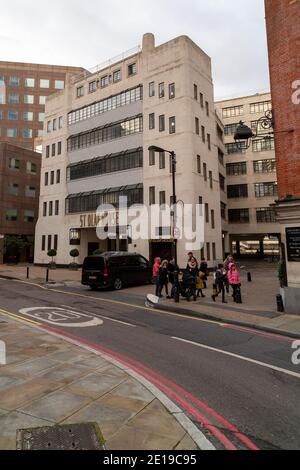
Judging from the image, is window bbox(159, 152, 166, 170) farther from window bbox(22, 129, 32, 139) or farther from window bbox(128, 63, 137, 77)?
window bbox(22, 129, 32, 139)

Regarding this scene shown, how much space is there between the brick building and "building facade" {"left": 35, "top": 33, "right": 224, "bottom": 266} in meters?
15.8

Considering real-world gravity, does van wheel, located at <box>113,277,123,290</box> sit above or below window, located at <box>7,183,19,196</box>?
below

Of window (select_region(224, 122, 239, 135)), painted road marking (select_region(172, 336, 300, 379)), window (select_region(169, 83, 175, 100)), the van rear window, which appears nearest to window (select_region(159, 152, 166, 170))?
window (select_region(169, 83, 175, 100))

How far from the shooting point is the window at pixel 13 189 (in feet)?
164

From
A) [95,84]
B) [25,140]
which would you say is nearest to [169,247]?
[95,84]

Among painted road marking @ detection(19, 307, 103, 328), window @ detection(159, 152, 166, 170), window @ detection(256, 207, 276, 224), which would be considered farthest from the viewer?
window @ detection(256, 207, 276, 224)

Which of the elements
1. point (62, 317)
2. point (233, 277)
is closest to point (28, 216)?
point (62, 317)

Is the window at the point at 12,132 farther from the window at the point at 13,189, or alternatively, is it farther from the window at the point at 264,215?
the window at the point at 264,215

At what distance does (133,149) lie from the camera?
110ft

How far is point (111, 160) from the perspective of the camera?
35.7 meters

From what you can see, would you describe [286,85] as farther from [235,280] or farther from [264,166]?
[264,166]

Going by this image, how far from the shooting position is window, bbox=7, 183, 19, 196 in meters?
49.9

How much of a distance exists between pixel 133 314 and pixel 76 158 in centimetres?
3144
